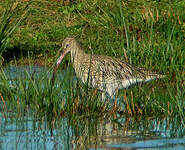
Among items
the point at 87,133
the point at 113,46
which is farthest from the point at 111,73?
the point at 87,133

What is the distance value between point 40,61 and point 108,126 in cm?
543

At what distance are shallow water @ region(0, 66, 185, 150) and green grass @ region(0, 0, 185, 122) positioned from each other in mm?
182

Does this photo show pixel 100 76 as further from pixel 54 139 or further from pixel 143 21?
pixel 143 21

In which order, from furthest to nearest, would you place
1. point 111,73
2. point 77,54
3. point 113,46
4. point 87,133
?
1. point 113,46
2. point 77,54
3. point 111,73
4. point 87,133

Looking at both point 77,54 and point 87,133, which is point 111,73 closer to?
point 77,54

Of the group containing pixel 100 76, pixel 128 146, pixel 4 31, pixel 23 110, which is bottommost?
pixel 128 146

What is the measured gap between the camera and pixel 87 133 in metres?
7.89

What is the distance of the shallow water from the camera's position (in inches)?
287

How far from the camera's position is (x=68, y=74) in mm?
8812

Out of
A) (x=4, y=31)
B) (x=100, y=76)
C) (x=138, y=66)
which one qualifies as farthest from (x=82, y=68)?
(x=4, y=31)

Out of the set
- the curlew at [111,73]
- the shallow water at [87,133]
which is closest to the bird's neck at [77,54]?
the curlew at [111,73]

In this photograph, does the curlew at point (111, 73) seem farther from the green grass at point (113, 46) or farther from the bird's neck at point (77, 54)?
the green grass at point (113, 46)

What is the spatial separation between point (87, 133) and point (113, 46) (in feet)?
15.8

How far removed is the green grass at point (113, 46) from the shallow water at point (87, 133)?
18 cm
